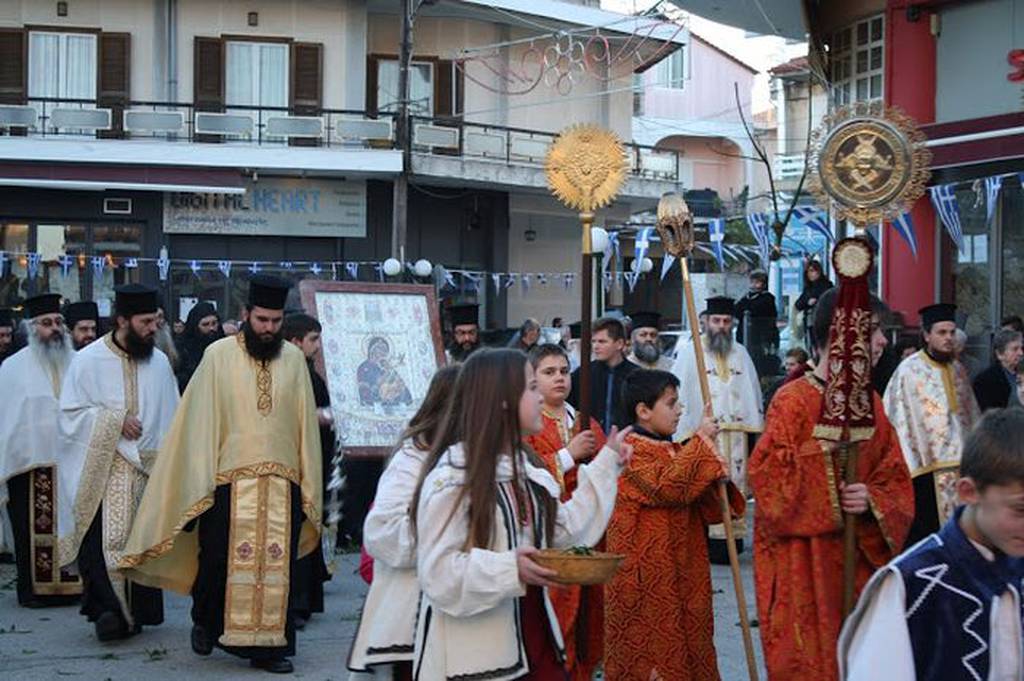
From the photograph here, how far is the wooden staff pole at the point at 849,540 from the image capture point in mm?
6230

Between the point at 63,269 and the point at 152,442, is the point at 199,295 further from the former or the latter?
the point at 152,442

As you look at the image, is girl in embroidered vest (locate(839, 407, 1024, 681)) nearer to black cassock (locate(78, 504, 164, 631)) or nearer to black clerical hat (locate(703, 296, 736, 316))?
black cassock (locate(78, 504, 164, 631))

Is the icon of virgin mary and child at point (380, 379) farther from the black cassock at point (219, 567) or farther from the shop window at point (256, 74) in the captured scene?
the shop window at point (256, 74)

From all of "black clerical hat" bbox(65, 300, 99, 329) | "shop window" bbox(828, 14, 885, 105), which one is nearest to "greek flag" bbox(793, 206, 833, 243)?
"shop window" bbox(828, 14, 885, 105)

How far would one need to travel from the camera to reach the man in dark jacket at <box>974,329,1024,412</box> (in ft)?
37.7

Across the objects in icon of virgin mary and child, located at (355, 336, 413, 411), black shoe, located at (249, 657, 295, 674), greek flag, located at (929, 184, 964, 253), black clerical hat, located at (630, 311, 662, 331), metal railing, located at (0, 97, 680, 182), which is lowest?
black shoe, located at (249, 657, 295, 674)

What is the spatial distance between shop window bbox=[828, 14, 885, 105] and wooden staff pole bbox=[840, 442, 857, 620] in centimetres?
1269

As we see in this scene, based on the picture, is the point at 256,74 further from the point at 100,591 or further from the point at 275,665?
the point at 275,665

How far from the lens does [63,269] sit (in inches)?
1228

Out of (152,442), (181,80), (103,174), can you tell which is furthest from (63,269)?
(152,442)

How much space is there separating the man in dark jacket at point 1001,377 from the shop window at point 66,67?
78.0 feet

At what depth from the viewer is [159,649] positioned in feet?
31.6

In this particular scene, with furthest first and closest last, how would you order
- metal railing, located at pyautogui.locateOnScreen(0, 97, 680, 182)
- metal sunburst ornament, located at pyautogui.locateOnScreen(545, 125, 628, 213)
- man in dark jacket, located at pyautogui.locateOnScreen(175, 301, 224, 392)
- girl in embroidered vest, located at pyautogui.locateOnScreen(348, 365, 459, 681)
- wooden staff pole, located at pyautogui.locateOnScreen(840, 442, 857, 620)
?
metal railing, located at pyautogui.locateOnScreen(0, 97, 680, 182)
man in dark jacket, located at pyautogui.locateOnScreen(175, 301, 224, 392)
metal sunburst ornament, located at pyautogui.locateOnScreen(545, 125, 628, 213)
wooden staff pole, located at pyautogui.locateOnScreen(840, 442, 857, 620)
girl in embroidered vest, located at pyautogui.locateOnScreen(348, 365, 459, 681)

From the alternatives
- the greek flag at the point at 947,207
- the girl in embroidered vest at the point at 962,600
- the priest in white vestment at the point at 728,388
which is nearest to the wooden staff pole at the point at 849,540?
the girl in embroidered vest at the point at 962,600
